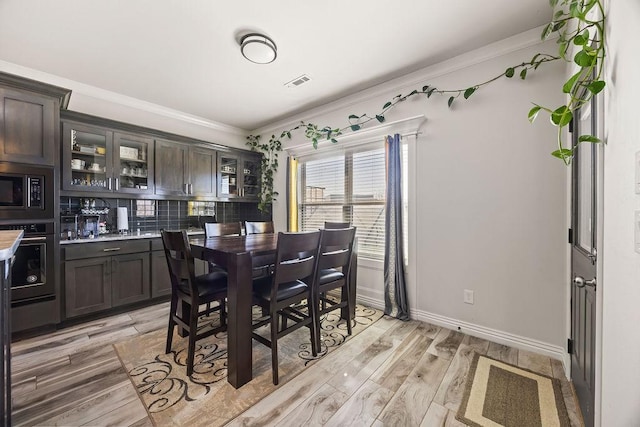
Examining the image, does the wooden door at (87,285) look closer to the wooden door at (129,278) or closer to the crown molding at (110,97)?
the wooden door at (129,278)

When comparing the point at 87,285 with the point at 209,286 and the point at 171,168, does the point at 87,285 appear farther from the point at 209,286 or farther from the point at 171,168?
the point at 209,286

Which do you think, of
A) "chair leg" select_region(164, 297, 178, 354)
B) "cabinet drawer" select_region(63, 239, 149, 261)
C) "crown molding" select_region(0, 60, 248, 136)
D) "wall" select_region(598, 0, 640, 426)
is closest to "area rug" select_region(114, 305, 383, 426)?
"chair leg" select_region(164, 297, 178, 354)

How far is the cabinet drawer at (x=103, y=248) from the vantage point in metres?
2.58

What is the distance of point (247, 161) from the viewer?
4.38 m

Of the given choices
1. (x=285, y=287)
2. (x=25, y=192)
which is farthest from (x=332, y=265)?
(x=25, y=192)

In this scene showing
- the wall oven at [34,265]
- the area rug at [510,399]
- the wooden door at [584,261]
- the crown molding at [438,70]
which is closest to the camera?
the wooden door at [584,261]

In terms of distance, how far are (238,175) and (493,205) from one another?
11.7ft

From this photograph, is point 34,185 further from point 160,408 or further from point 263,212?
point 263,212

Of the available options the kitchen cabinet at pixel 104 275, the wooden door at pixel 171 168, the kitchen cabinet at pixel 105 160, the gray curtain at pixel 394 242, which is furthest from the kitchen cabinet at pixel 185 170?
the gray curtain at pixel 394 242

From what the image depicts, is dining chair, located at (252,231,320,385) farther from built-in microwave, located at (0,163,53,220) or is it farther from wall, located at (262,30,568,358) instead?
built-in microwave, located at (0,163,53,220)

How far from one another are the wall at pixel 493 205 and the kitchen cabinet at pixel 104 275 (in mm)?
3125

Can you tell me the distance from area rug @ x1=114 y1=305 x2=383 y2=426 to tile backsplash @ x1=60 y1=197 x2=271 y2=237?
167 cm

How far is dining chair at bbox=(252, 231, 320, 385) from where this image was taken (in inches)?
68.3

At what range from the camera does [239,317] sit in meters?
1.67
